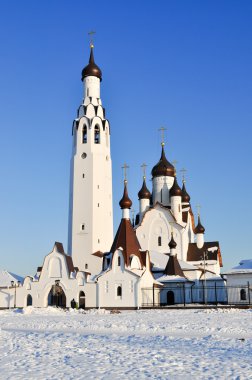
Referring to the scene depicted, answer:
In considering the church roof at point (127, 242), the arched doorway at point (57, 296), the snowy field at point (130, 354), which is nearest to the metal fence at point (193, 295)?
the church roof at point (127, 242)

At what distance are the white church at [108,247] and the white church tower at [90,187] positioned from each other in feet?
0.27

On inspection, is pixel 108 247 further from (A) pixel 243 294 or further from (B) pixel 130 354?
(B) pixel 130 354

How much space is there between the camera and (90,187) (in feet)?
131

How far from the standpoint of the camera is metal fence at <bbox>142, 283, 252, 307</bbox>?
3073 centimetres

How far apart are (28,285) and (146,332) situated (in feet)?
73.7

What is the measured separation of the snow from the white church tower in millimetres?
5402

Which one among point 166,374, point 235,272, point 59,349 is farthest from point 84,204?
point 166,374

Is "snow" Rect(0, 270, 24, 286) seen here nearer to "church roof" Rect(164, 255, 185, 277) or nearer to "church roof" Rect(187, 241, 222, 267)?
"church roof" Rect(164, 255, 185, 277)

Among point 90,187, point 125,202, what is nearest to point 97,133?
point 90,187

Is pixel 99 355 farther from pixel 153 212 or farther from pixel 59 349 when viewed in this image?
pixel 153 212

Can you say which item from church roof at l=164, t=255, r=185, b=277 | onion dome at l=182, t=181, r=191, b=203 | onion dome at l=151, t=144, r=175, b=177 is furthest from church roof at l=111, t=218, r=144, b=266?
onion dome at l=182, t=181, r=191, b=203

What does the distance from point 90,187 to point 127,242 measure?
8620 mm

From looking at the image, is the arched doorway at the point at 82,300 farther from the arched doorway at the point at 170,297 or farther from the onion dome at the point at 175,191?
the onion dome at the point at 175,191

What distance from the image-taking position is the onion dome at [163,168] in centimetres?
4538
